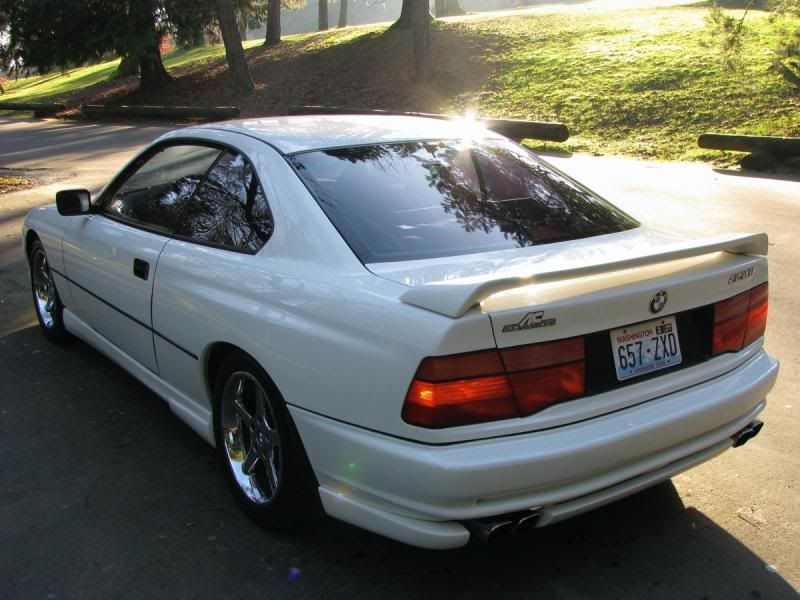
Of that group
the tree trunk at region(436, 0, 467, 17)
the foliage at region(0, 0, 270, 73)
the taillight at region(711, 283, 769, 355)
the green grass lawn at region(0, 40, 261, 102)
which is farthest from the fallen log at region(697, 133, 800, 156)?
the tree trunk at region(436, 0, 467, 17)

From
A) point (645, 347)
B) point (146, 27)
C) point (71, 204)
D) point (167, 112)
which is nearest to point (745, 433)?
point (645, 347)

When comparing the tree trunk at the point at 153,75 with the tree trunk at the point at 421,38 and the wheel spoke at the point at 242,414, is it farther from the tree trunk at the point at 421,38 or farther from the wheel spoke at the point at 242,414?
the wheel spoke at the point at 242,414

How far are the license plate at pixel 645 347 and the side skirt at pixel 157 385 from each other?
1.82 metres

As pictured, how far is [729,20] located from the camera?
15398mm

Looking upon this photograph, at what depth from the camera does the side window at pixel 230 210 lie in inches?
136

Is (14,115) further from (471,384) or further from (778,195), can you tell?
(471,384)

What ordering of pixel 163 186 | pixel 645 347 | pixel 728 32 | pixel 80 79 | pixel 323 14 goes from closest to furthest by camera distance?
pixel 645 347
pixel 163 186
pixel 728 32
pixel 80 79
pixel 323 14

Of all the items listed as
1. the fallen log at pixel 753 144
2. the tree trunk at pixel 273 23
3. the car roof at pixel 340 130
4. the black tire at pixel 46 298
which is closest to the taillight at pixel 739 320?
the car roof at pixel 340 130

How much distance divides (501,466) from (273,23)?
1500 inches

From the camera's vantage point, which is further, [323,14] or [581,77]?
[323,14]

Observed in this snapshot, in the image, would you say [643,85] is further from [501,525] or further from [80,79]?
[80,79]

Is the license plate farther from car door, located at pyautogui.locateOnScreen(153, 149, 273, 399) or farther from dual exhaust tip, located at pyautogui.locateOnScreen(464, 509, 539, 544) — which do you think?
car door, located at pyautogui.locateOnScreen(153, 149, 273, 399)

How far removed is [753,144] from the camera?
1374 centimetres

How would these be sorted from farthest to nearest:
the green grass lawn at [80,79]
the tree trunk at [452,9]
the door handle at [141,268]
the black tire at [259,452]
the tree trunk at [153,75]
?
the tree trunk at [452,9] → the green grass lawn at [80,79] → the tree trunk at [153,75] → the door handle at [141,268] → the black tire at [259,452]
